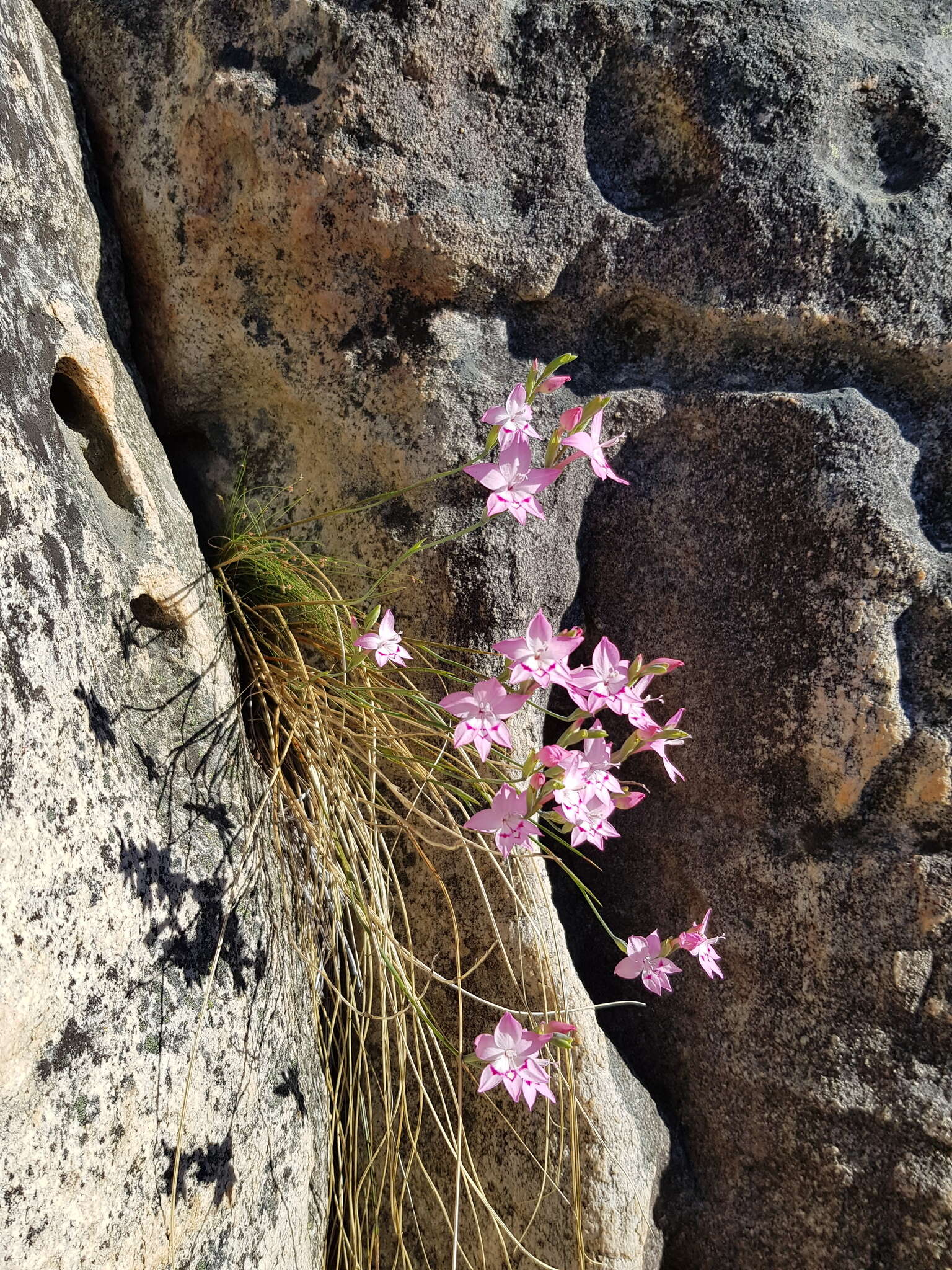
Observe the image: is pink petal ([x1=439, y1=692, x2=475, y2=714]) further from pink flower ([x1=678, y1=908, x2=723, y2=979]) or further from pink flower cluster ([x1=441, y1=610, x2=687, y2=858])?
pink flower ([x1=678, y1=908, x2=723, y2=979])

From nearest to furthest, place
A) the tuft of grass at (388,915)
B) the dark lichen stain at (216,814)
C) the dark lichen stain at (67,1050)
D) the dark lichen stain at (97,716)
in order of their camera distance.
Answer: the dark lichen stain at (67,1050)
the dark lichen stain at (97,716)
the dark lichen stain at (216,814)
the tuft of grass at (388,915)

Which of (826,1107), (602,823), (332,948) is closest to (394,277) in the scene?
(602,823)

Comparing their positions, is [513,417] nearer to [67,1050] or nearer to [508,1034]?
[508,1034]

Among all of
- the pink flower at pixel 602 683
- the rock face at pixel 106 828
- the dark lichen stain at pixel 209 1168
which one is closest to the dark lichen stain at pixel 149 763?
the rock face at pixel 106 828

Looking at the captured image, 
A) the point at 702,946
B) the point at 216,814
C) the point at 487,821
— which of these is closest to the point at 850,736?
the point at 702,946

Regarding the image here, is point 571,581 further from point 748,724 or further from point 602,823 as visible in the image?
point 602,823

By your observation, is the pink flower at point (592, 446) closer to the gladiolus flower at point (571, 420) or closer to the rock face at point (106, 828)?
the gladiolus flower at point (571, 420)
